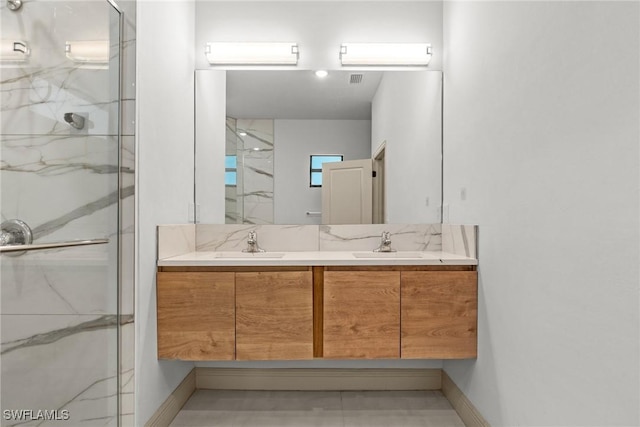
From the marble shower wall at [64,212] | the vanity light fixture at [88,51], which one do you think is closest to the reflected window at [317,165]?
the marble shower wall at [64,212]

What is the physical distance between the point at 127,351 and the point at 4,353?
434 mm

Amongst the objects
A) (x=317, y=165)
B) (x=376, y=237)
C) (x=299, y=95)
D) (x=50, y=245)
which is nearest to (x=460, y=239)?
(x=376, y=237)

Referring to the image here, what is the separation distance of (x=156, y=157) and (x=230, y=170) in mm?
628

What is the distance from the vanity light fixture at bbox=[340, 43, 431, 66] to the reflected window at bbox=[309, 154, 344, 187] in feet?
1.94

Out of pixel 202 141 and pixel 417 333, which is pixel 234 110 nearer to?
pixel 202 141

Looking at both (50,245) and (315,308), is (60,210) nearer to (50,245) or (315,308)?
(50,245)

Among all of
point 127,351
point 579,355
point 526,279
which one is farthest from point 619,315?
point 127,351

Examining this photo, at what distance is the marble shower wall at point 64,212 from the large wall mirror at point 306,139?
819 mm

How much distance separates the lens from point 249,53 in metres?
2.42

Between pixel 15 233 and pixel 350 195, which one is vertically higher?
pixel 350 195

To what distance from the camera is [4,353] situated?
4.18ft

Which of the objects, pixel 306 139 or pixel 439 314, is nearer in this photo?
pixel 439 314

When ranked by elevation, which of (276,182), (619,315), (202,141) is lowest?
(619,315)

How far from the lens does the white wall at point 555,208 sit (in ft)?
3.20
